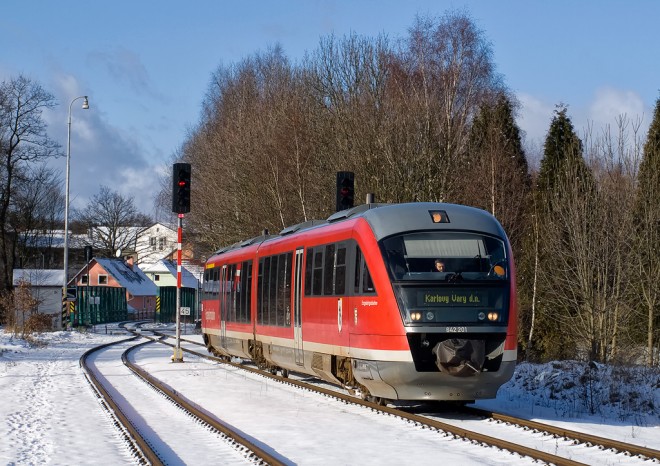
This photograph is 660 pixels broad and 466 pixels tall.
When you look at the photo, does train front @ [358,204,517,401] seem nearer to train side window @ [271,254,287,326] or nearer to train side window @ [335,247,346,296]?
train side window @ [335,247,346,296]

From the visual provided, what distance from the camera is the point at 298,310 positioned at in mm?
19219

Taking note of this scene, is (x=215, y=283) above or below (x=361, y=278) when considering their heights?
above

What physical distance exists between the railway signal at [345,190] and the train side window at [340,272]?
23.8ft

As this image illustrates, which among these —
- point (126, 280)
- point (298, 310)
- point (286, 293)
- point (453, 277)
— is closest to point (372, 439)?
point (453, 277)

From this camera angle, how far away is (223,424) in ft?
44.7

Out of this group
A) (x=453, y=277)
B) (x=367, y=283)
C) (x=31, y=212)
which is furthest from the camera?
(x=31, y=212)

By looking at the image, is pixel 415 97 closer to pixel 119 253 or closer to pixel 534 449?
pixel 534 449

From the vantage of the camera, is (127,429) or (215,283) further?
(215,283)

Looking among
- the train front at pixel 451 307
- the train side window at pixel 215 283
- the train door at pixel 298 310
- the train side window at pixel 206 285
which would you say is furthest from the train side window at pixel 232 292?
the train front at pixel 451 307

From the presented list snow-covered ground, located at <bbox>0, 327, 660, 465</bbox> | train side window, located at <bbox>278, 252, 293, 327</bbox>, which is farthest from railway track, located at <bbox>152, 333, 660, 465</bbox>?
train side window, located at <bbox>278, 252, 293, 327</bbox>

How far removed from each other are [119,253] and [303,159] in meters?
66.2

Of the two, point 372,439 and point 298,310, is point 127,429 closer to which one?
point 372,439

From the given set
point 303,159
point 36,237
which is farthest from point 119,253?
point 303,159

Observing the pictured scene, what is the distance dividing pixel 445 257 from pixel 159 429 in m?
4.70
